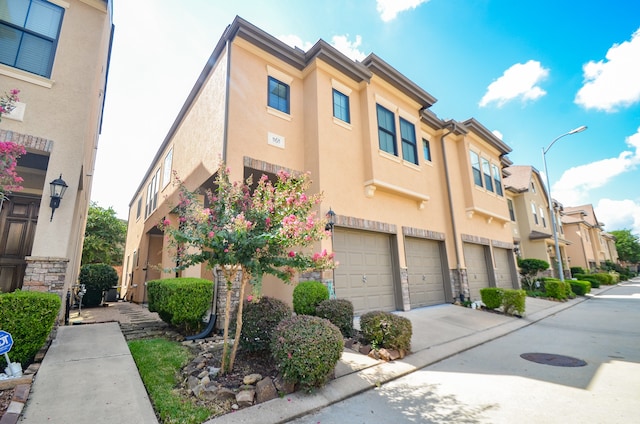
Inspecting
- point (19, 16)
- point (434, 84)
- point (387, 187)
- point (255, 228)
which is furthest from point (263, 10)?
point (434, 84)

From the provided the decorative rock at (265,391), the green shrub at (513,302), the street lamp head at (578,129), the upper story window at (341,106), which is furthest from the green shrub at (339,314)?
the street lamp head at (578,129)

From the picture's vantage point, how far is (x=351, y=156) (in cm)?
931

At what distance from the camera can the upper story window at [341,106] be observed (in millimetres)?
9445

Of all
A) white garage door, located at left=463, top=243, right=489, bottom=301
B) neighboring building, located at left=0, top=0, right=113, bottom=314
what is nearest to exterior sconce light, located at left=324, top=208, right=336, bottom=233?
neighboring building, located at left=0, top=0, right=113, bottom=314

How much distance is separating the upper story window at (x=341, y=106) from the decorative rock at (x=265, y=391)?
786 cm

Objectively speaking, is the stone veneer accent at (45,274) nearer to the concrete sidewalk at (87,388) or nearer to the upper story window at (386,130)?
the concrete sidewalk at (87,388)

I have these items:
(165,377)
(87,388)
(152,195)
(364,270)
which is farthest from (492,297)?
(152,195)

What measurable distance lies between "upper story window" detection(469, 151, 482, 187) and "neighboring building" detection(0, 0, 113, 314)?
1471cm

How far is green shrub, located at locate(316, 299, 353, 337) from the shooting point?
5.98m

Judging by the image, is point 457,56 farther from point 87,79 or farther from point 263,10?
point 87,79

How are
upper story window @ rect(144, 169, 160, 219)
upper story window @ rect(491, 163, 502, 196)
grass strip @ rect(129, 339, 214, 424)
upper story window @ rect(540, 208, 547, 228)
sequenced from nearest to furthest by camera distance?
grass strip @ rect(129, 339, 214, 424)
upper story window @ rect(144, 169, 160, 219)
upper story window @ rect(491, 163, 502, 196)
upper story window @ rect(540, 208, 547, 228)

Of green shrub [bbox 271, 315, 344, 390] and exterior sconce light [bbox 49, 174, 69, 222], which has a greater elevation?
exterior sconce light [bbox 49, 174, 69, 222]

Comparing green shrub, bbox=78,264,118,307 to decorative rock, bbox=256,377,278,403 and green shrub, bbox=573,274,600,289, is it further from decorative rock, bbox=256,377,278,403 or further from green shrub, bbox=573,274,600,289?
green shrub, bbox=573,274,600,289

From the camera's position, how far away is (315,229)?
4.32 metres
